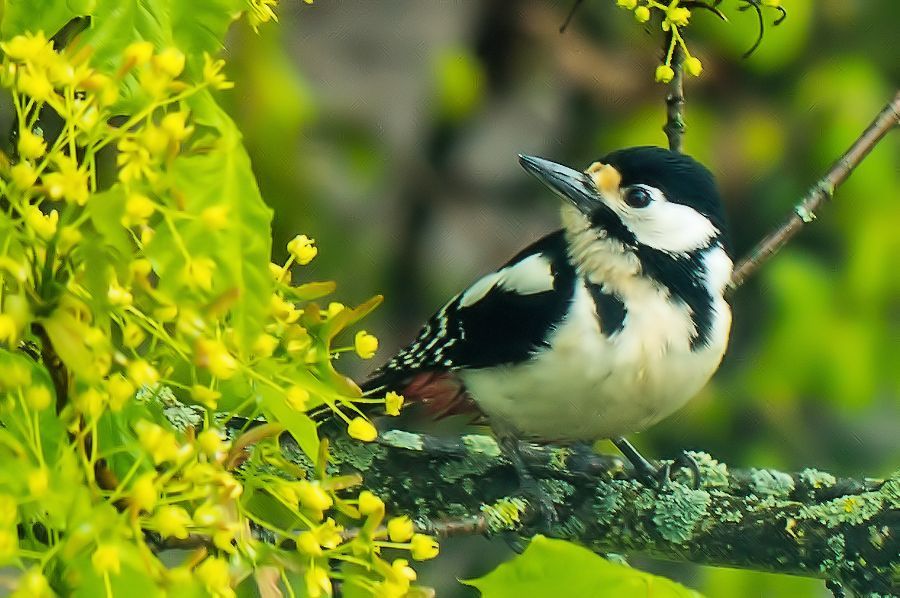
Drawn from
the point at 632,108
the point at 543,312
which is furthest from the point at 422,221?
the point at 543,312

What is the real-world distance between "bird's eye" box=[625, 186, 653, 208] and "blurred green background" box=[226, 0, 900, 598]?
0.19 metres

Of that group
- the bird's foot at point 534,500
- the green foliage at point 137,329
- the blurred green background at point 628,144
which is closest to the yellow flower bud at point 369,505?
the green foliage at point 137,329

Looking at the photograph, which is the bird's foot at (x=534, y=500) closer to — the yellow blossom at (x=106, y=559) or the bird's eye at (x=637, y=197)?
the bird's eye at (x=637, y=197)

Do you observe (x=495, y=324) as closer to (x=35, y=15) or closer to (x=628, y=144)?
(x=628, y=144)

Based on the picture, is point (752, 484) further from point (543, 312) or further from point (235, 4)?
point (235, 4)

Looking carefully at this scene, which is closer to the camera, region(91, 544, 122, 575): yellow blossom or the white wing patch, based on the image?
region(91, 544, 122, 575): yellow blossom

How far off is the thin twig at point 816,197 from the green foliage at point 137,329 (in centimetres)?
35

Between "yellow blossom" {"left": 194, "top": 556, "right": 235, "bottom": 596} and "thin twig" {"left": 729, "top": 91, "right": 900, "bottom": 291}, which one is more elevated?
"thin twig" {"left": 729, "top": 91, "right": 900, "bottom": 291}

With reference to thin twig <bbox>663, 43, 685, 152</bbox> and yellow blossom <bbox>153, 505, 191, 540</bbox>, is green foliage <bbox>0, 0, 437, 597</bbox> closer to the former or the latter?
yellow blossom <bbox>153, 505, 191, 540</bbox>

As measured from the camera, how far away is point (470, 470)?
21.8 inches

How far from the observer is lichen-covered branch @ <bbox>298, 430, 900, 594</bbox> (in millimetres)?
499

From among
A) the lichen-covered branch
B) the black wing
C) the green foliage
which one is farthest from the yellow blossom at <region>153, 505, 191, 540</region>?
the black wing

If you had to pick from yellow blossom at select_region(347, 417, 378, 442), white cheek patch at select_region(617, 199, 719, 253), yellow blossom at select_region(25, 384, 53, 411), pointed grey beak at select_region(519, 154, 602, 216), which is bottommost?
yellow blossom at select_region(25, 384, 53, 411)

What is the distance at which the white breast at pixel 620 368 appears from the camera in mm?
542
